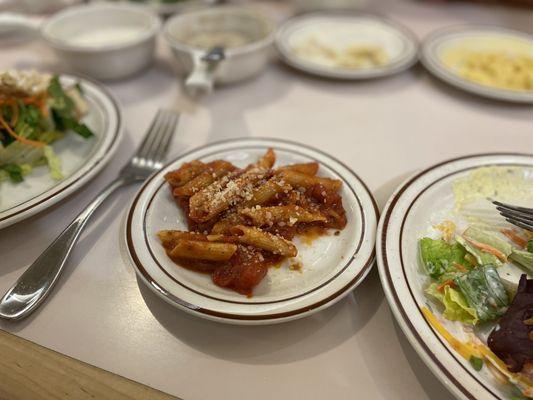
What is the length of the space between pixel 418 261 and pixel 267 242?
333 mm

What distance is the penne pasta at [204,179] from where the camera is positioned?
1.06 meters

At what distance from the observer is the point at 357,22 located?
2.06 metres

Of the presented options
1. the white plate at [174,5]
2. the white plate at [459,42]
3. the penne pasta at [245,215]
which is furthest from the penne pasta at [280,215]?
the white plate at [174,5]

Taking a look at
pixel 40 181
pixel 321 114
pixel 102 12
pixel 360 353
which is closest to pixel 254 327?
pixel 360 353

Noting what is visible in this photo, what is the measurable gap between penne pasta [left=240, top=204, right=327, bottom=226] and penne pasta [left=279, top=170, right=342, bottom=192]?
0.26 ft

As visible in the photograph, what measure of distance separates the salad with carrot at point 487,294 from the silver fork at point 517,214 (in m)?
0.03

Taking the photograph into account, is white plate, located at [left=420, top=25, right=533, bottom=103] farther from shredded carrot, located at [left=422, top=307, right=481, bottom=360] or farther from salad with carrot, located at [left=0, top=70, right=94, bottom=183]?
salad with carrot, located at [left=0, top=70, right=94, bottom=183]

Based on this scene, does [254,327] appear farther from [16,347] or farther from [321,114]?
[321,114]

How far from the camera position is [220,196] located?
3.31 ft

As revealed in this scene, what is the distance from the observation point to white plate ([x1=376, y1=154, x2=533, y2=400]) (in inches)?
28.3

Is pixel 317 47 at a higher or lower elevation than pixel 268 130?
higher

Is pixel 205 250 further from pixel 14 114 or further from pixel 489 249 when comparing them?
pixel 14 114

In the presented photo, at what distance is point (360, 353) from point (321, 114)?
3.09ft

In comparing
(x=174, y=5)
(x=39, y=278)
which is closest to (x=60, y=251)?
(x=39, y=278)
